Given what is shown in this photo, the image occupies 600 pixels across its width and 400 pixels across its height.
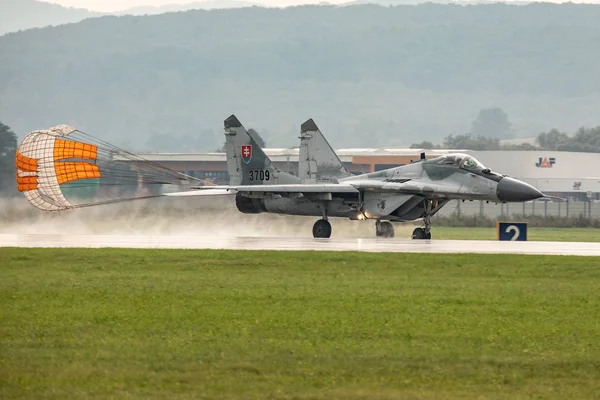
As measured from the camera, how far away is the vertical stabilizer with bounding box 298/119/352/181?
40031mm

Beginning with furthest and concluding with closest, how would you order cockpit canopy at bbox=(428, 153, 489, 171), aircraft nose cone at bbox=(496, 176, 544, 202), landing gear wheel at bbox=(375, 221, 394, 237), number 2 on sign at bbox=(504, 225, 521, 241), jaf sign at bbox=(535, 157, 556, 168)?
jaf sign at bbox=(535, 157, 556, 168)
landing gear wheel at bbox=(375, 221, 394, 237)
number 2 on sign at bbox=(504, 225, 521, 241)
cockpit canopy at bbox=(428, 153, 489, 171)
aircraft nose cone at bbox=(496, 176, 544, 202)

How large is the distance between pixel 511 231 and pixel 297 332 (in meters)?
24.8

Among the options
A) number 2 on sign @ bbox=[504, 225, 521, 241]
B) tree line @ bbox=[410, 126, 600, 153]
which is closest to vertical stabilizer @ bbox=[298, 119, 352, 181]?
number 2 on sign @ bbox=[504, 225, 521, 241]

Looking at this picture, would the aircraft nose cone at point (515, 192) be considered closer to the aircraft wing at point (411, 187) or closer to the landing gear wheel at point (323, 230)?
the aircraft wing at point (411, 187)

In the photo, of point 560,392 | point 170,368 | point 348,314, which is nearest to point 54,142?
point 348,314

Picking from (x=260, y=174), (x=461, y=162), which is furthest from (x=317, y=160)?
(x=461, y=162)

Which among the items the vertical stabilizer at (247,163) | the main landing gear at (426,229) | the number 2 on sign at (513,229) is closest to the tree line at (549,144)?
the vertical stabilizer at (247,163)

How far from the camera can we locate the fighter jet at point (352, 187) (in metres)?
34.8

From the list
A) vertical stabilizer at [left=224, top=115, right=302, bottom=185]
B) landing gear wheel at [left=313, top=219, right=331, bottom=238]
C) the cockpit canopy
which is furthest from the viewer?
vertical stabilizer at [left=224, top=115, right=302, bottom=185]

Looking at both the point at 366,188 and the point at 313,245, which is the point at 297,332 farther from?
the point at 366,188

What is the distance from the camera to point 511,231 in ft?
124

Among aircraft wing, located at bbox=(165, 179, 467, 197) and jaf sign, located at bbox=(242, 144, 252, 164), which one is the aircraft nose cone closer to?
aircraft wing, located at bbox=(165, 179, 467, 197)

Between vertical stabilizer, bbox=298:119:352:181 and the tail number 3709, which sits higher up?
vertical stabilizer, bbox=298:119:352:181

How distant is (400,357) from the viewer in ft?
41.1
